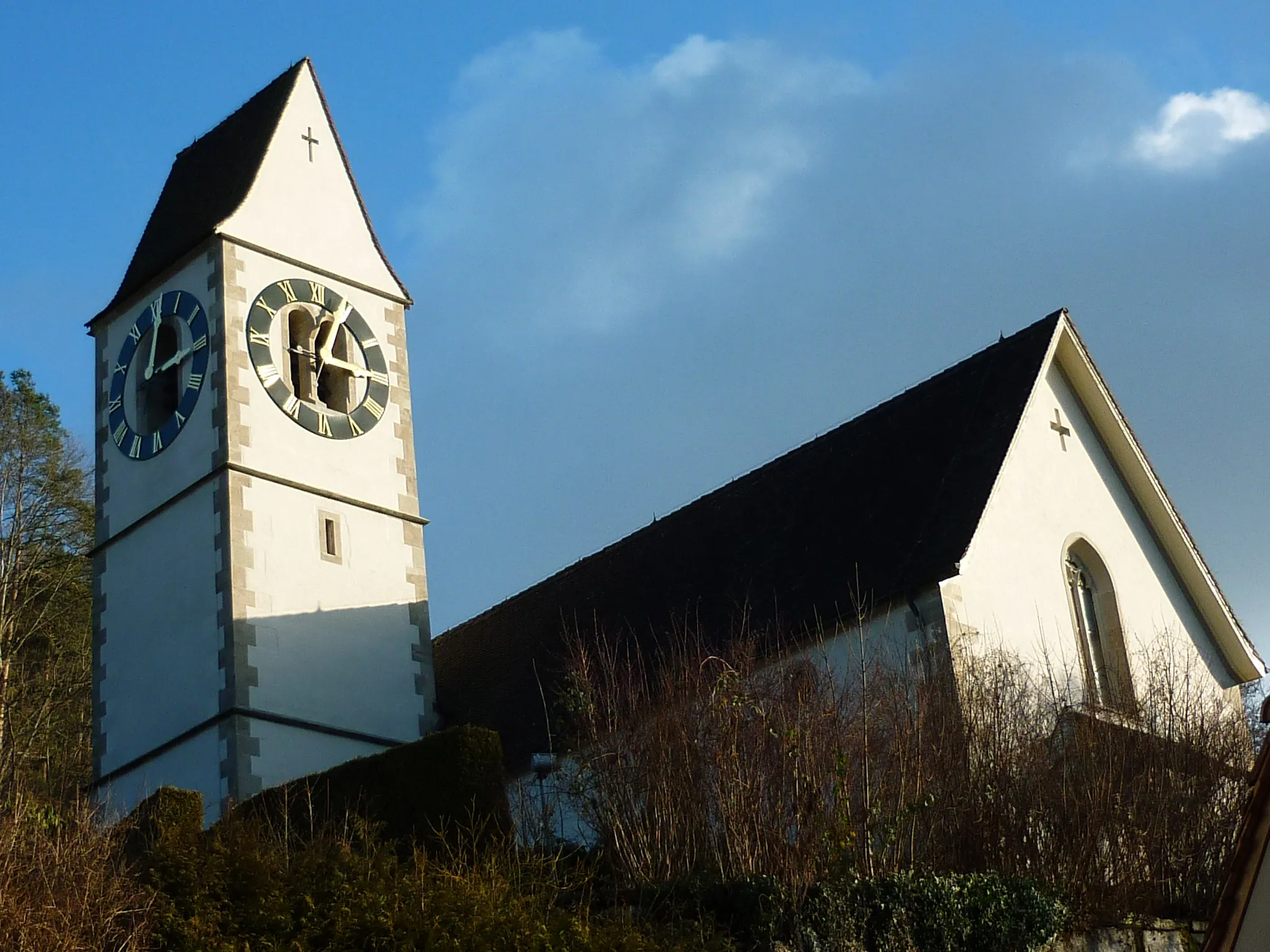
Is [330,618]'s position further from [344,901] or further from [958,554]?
[344,901]

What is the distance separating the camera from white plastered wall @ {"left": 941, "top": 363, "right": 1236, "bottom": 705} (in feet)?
67.9

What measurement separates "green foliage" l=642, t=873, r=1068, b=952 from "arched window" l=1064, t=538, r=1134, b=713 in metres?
5.89

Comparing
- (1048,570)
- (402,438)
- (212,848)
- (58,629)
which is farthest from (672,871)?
(58,629)

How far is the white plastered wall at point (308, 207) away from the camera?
26.7 metres

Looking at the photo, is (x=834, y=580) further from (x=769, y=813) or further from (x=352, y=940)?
(x=352, y=940)

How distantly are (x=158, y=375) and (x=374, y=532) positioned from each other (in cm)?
344

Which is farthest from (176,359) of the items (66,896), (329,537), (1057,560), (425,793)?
(66,896)

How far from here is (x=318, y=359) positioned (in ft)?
86.9

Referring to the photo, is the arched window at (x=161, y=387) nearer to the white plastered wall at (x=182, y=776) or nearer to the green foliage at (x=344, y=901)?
the white plastered wall at (x=182, y=776)

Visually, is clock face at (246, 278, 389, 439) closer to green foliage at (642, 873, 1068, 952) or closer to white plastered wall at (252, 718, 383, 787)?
white plastered wall at (252, 718, 383, 787)

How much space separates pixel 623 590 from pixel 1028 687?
6140mm

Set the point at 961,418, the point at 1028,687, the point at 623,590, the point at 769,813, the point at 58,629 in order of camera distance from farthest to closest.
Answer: the point at 58,629, the point at 623,590, the point at 961,418, the point at 1028,687, the point at 769,813

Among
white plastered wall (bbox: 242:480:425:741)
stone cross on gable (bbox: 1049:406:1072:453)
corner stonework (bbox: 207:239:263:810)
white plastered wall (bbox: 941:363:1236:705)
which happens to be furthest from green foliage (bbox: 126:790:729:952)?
stone cross on gable (bbox: 1049:406:1072:453)

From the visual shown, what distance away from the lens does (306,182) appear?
27.8 m
